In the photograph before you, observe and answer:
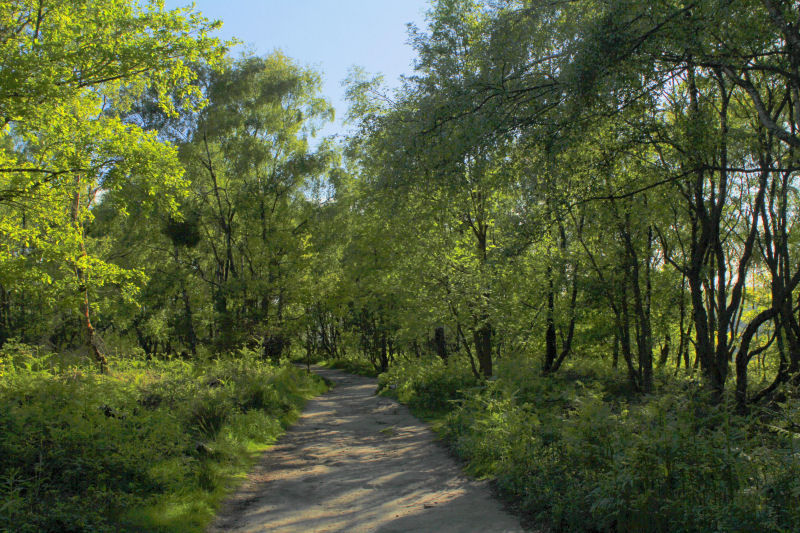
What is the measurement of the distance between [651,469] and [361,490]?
387 cm

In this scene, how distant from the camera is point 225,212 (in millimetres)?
28562

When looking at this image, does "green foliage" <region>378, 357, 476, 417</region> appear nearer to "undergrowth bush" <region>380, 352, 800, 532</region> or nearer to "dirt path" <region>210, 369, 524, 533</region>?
"dirt path" <region>210, 369, 524, 533</region>

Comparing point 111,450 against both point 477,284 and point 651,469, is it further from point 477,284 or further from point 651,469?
point 477,284

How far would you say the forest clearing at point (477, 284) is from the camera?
5250 mm

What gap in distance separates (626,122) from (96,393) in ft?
31.1

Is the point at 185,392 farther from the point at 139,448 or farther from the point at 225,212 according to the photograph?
the point at 225,212

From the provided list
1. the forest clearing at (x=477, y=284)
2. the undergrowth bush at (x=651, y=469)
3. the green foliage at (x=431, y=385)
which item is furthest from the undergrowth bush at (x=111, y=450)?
the green foliage at (x=431, y=385)

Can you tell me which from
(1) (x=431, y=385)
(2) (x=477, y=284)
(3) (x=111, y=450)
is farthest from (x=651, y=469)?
(1) (x=431, y=385)

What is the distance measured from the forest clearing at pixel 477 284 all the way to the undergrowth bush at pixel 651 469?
0.09 ft

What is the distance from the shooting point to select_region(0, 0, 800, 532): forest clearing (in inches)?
207

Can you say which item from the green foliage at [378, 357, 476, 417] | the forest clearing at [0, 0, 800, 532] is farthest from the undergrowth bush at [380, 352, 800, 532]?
the green foliage at [378, 357, 476, 417]

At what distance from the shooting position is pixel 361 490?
6.95 m

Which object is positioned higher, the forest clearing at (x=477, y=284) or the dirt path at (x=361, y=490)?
the forest clearing at (x=477, y=284)

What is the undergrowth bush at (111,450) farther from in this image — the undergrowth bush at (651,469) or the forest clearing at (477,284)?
the undergrowth bush at (651,469)
